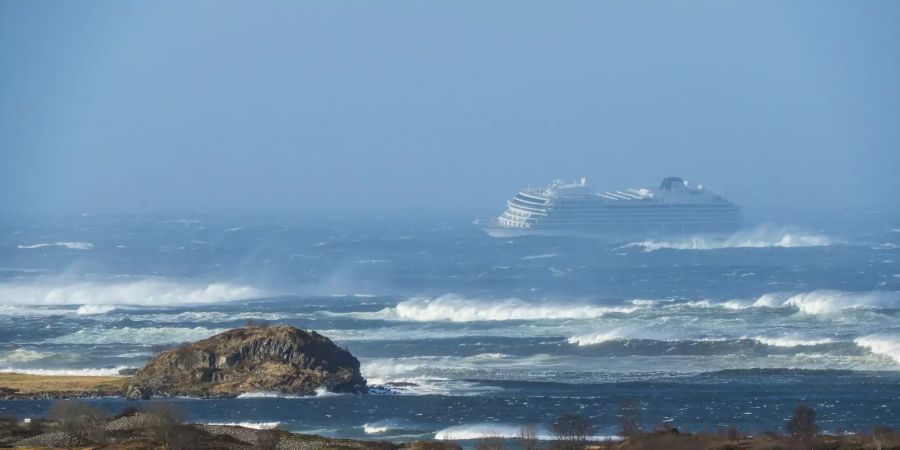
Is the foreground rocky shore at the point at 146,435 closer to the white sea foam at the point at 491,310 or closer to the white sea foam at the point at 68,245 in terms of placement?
the white sea foam at the point at 491,310

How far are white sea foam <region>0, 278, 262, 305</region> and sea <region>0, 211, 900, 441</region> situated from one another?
9.9 inches

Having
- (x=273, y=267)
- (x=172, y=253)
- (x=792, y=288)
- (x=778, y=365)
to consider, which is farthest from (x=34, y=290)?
(x=778, y=365)

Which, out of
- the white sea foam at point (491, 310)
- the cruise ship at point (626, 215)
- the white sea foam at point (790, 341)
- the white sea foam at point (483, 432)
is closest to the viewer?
the white sea foam at point (483, 432)

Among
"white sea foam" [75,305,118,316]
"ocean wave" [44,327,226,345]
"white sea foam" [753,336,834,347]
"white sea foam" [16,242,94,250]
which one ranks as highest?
"white sea foam" [16,242,94,250]

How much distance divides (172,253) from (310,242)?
17.9 m

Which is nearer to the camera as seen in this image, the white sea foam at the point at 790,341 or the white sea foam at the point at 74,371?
the white sea foam at the point at 74,371

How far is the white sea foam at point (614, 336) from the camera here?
70938 mm

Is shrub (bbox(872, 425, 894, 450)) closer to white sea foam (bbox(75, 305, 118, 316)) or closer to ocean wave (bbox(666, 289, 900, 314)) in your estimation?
ocean wave (bbox(666, 289, 900, 314))

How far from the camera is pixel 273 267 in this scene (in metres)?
122

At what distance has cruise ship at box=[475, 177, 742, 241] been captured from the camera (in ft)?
559

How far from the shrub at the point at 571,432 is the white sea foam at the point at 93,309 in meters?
44.9

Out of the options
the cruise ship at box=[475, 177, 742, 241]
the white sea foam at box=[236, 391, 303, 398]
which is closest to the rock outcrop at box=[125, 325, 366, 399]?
the white sea foam at box=[236, 391, 303, 398]

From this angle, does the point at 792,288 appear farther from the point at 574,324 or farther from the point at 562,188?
the point at 562,188

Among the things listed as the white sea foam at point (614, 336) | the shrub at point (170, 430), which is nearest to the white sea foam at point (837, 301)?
the white sea foam at point (614, 336)
